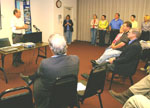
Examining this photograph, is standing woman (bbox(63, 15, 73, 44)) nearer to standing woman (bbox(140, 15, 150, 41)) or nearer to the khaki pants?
standing woman (bbox(140, 15, 150, 41))

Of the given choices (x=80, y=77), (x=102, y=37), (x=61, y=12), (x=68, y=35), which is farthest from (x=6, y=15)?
(x=102, y=37)

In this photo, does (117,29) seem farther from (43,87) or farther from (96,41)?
(43,87)

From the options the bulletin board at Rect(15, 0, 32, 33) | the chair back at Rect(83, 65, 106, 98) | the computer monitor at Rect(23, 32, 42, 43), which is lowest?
the chair back at Rect(83, 65, 106, 98)

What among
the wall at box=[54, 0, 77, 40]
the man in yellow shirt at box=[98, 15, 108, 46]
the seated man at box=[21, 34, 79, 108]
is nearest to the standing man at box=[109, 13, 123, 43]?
the man in yellow shirt at box=[98, 15, 108, 46]

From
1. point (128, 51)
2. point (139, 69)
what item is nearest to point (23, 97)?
point (128, 51)

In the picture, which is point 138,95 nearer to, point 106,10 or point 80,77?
point 80,77

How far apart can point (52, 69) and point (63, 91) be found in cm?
25

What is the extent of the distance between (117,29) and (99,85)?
17.4ft

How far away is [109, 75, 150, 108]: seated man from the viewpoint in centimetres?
187

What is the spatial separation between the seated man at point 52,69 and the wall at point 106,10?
619 cm

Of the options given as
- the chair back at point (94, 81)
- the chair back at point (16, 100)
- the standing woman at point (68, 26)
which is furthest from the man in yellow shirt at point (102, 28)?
the chair back at point (16, 100)

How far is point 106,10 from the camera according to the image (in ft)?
25.9

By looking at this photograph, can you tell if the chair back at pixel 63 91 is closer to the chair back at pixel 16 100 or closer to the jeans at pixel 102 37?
the chair back at pixel 16 100

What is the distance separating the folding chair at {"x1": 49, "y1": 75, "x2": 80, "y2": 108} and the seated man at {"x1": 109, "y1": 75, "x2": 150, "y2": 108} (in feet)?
2.27
